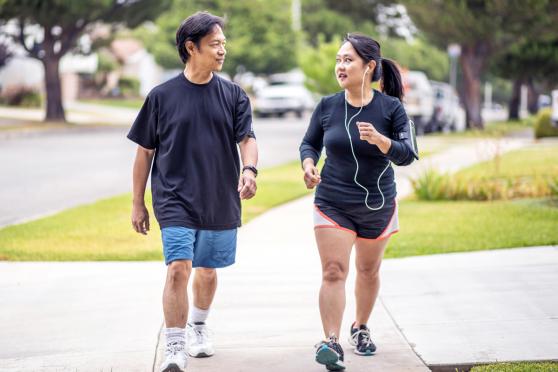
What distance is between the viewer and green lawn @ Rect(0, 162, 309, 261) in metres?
9.13

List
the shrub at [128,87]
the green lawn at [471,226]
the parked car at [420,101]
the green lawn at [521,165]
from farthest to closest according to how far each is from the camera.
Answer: the shrub at [128,87], the parked car at [420,101], the green lawn at [521,165], the green lawn at [471,226]

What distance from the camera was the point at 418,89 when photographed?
3138 cm

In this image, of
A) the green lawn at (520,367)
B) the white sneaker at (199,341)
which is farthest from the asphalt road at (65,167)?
the green lawn at (520,367)

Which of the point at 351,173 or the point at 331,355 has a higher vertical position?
the point at 351,173

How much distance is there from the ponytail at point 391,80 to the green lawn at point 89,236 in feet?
13.6

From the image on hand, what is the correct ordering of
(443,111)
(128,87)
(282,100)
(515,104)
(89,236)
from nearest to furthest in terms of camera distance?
(89,236) < (443,111) < (282,100) < (515,104) < (128,87)

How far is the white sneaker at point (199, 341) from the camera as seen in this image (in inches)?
216

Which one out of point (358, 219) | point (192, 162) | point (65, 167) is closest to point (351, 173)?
point (358, 219)

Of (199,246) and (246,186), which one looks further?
(199,246)

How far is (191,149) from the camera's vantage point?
5.07 m

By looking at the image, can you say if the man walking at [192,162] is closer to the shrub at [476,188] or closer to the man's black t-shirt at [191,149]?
the man's black t-shirt at [191,149]

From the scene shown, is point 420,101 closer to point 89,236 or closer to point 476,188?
point 476,188

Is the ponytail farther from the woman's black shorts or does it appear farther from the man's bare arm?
the man's bare arm

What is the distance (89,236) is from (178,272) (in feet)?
17.9
